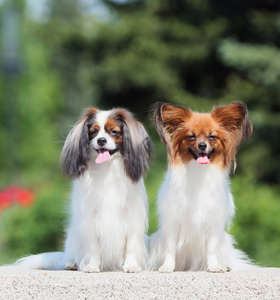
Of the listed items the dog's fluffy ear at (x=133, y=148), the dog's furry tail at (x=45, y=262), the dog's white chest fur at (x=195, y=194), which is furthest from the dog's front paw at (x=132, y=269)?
the dog's furry tail at (x=45, y=262)

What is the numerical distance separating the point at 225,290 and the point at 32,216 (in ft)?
20.9

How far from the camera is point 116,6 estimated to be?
778 inches

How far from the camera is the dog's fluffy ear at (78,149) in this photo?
18.0ft

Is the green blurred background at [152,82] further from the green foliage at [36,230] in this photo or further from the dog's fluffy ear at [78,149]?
the dog's fluffy ear at [78,149]

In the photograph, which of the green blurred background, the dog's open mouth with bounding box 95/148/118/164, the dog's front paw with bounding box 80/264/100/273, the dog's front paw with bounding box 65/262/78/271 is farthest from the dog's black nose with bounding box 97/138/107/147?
the green blurred background

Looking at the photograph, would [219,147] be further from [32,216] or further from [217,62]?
[217,62]

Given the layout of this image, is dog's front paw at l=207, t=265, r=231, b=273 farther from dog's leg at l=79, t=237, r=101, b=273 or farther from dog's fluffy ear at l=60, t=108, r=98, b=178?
dog's fluffy ear at l=60, t=108, r=98, b=178

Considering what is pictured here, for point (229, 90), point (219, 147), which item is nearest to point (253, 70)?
point (229, 90)

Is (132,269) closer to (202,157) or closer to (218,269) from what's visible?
(218,269)

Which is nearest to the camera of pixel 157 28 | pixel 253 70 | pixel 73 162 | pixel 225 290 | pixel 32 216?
pixel 225 290

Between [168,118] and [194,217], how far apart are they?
832 mm

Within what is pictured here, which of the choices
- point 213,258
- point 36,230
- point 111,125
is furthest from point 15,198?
point 213,258

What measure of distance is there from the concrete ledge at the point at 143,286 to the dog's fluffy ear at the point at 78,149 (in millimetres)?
872

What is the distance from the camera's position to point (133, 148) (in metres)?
5.45
